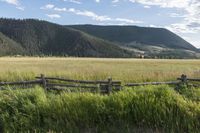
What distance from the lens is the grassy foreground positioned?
9781 mm

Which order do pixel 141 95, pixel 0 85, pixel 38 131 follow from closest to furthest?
pixel 38 131, pixel 141 95, pixel 0 85

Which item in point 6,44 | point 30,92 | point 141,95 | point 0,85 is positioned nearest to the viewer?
point 141,95

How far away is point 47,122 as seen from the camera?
9992mm

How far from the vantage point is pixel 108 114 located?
10078 millimetres

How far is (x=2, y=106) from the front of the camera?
425 inches

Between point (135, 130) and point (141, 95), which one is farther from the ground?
point (141, 95)

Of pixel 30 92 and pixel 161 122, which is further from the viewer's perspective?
pixel 30 92

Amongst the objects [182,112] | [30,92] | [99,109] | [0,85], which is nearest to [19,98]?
[30,92]

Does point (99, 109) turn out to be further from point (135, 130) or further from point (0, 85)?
point (0, 85)

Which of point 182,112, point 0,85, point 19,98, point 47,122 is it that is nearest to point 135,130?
point 182,112

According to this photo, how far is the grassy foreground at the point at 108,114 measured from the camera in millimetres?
9781

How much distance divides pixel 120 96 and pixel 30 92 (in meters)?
2.63

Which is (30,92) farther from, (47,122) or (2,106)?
(47,122)

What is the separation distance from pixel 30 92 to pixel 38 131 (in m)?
2.11
